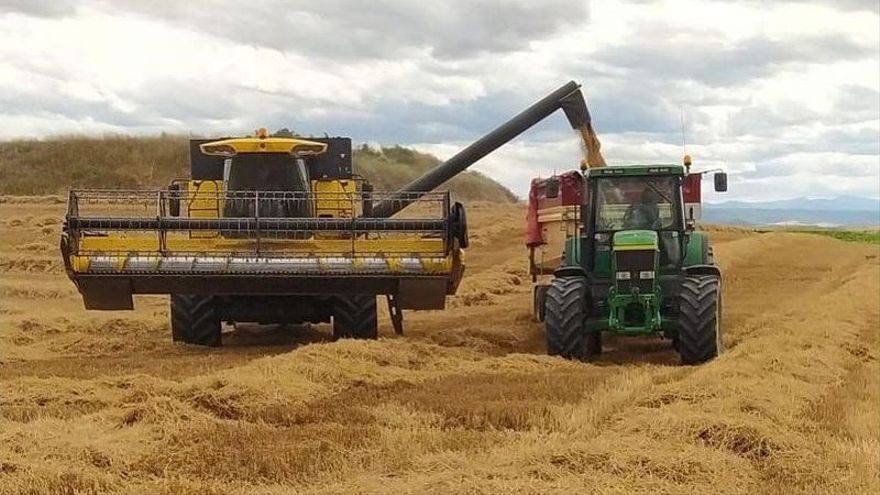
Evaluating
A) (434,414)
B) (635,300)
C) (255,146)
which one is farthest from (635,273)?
(255,146)

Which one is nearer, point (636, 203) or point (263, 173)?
point (636, 203)

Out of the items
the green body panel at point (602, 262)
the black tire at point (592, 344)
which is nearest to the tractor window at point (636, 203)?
the green body panel at point (602, 262)

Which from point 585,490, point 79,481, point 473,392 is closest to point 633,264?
point 473,392

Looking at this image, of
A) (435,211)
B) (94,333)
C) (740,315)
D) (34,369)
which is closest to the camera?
(34,369)

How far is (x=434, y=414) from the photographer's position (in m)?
7.91

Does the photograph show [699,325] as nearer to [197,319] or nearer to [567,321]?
[567,321]

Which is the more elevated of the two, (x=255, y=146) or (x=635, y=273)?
(x=255, y=146)

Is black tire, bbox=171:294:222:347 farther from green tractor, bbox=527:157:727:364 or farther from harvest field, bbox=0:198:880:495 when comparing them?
green tractor, bbox=527:157:727:364

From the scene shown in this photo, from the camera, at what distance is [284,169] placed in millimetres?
13570

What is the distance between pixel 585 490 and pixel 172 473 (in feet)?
7.14

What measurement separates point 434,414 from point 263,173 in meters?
6.31

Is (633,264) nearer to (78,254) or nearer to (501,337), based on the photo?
(501,337)

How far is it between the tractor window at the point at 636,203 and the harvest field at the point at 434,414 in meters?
1.48

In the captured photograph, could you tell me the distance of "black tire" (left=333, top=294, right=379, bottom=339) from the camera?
12.7 m
